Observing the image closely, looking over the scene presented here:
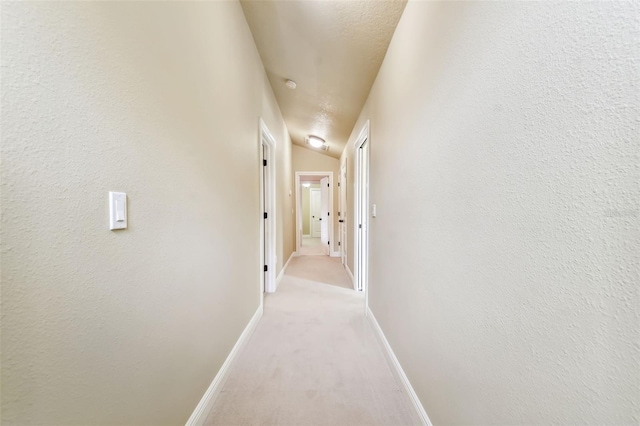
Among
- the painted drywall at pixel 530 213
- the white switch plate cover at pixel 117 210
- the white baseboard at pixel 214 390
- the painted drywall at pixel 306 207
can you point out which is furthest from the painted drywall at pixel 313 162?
the white switch plate cover at pixel 117 210

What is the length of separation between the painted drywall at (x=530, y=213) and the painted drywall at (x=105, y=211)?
1.15 m

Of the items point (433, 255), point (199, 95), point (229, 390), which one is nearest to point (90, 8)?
point (199, 95)

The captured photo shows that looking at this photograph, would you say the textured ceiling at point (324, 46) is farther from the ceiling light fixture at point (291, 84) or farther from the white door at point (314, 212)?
the white door at point (314, 212)

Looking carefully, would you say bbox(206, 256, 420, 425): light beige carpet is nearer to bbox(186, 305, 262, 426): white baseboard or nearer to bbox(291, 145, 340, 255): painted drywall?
bbox(186, 305, 262, 426): white baseboard

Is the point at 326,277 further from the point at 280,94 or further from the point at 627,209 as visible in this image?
the point at 627,209

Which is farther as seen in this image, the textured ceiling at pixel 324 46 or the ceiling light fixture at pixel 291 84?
the ceiling light fixture at pixel 291 84

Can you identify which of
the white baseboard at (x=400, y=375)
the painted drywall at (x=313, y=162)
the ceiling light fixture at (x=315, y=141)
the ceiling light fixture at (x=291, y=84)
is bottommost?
the white baseboard at (x=400, y=375)

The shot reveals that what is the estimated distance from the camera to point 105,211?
2.28 ft

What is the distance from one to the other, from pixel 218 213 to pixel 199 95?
0.66 metres

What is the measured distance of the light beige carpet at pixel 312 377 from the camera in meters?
1.30

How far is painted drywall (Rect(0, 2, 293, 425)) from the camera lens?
52 centimetres

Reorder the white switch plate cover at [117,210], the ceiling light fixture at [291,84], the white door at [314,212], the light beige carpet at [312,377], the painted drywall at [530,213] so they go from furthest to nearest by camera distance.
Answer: the white door at [314,212]
the ceiling light fixture at [291,84]
the light beige carpet at [312,377]
the white switch plate cover at [117,210]
the painted drywall at [530,213]

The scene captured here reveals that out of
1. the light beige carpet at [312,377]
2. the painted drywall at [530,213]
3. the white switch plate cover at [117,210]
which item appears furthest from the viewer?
the light beige carpet at [312,377]

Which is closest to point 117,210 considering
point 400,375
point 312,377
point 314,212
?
point 312,377
